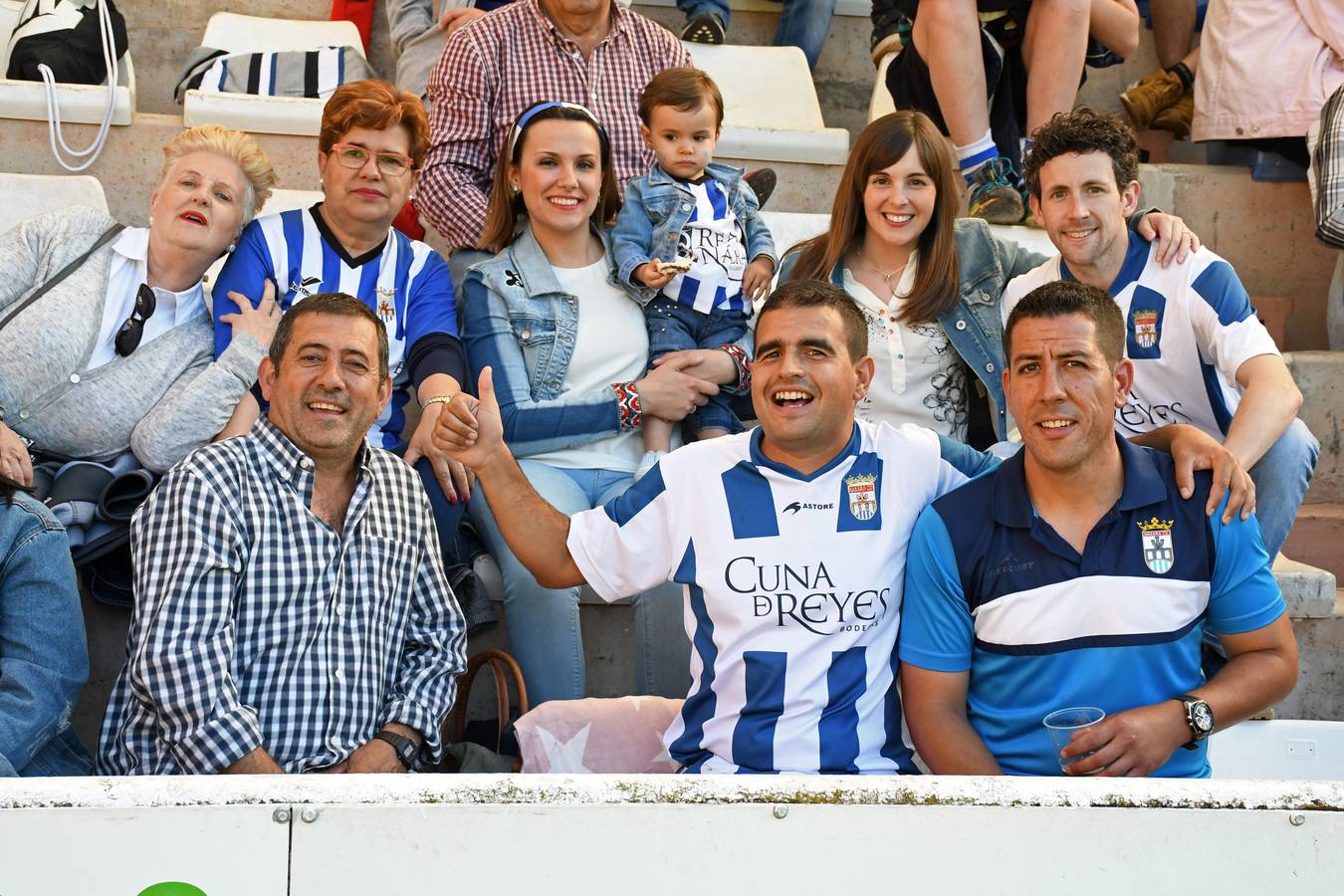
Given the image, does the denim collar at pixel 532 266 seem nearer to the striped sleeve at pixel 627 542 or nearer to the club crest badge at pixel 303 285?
the club crest badge at pixel 303 285

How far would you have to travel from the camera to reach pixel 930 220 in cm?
300

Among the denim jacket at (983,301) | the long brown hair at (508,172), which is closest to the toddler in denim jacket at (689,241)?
the long brown hair at (508,172)

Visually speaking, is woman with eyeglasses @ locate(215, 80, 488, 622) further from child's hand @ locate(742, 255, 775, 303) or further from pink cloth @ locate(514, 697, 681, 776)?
pink cloth @ locate(514, 697, 681, 776)

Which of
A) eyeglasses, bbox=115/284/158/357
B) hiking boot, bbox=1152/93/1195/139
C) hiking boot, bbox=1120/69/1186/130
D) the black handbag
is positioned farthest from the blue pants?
eyeglasses, bbox=115/284/158/357

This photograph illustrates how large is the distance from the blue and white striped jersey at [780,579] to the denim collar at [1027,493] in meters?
0.14

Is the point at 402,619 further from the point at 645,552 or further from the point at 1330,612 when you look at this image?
the point at 1330,612

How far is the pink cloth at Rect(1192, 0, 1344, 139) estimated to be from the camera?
13.5ft

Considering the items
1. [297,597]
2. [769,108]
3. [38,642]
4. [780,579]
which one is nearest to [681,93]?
[769,108]

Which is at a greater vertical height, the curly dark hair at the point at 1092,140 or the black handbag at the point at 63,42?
the black handbag at the point at 63,42

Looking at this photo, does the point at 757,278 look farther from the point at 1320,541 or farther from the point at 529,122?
the point at 1320,541

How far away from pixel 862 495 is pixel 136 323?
156cm

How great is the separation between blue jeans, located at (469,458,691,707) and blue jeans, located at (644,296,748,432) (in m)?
0.41

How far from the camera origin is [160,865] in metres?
1.46

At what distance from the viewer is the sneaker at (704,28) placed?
4719mm
